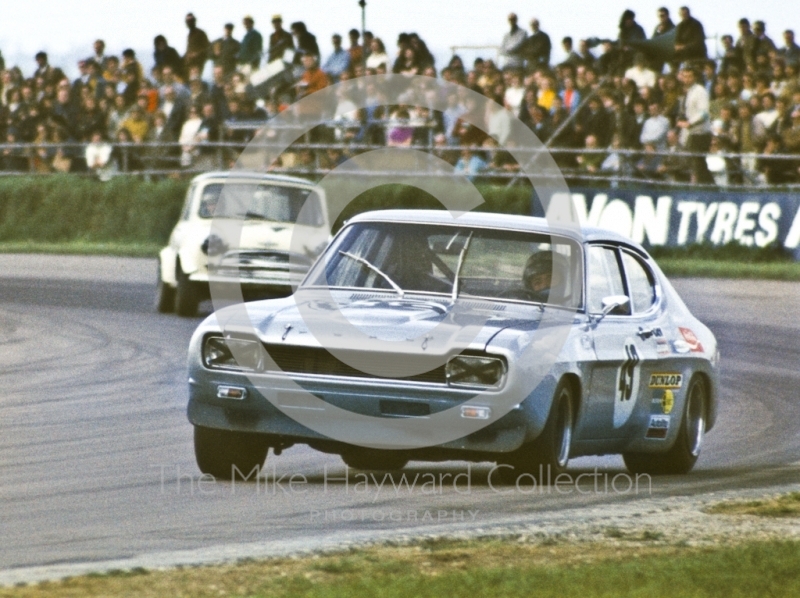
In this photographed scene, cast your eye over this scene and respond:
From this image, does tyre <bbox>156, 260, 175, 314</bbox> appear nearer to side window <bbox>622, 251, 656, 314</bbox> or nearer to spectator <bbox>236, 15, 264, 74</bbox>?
spectator <bbox>236, 15, 264, 74</bbox>

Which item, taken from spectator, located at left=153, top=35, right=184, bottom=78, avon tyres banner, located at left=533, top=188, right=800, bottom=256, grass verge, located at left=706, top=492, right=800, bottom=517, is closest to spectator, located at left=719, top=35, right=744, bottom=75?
avon tyres banner, located at left=533, top=188, right=800, bottom=256

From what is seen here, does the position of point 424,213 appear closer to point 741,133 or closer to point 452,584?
point 452,584

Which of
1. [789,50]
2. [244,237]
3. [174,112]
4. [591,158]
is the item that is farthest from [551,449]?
[174,112]

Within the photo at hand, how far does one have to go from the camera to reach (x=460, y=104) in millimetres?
22953

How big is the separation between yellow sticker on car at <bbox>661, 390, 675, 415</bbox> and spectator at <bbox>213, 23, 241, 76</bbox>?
17521mm

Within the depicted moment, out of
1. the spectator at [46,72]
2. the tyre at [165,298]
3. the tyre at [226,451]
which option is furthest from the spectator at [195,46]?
the tyre at [226,451]

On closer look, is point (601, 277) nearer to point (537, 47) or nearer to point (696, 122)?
point (696, 122)

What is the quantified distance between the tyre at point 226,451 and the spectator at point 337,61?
1661 centimetres

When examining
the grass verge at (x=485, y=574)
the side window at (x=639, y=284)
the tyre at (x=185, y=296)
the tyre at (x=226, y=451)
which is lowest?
the tyre at (x=185, y=296)

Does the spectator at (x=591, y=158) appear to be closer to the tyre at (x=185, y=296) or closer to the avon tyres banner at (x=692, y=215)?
the avon tyres banner at (x=692, y=215)

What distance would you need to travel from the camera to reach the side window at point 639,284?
8539 millimetres

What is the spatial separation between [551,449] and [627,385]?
0.96 metres

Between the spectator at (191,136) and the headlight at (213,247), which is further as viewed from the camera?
the spectator at (191,136)

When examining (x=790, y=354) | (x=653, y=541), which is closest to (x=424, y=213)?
(x=653, y=541)
